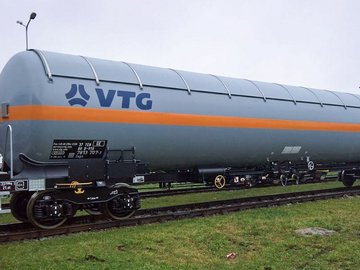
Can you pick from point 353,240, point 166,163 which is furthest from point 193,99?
point 353,240

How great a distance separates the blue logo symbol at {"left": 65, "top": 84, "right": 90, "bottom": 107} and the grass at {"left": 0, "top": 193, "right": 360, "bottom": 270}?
3106mm

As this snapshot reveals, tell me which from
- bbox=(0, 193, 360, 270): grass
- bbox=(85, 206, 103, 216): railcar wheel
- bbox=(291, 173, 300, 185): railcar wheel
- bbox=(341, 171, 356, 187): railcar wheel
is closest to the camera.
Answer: bbox=(0, 193, 360, 270): grass

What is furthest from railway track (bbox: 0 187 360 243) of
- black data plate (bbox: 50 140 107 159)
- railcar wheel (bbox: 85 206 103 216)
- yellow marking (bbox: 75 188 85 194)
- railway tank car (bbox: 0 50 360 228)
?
black data plate (bbox: 50 140 107 159)

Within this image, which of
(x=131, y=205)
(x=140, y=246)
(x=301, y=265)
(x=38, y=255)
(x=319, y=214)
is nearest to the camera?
(x=301, y=265)

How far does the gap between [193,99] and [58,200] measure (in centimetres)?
493

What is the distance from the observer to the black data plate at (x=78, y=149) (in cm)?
998

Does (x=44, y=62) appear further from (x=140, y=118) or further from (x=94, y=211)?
(x=94, y=211)

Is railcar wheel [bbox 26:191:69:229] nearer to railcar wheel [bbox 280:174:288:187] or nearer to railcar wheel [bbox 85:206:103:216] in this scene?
railcar wheel [bbox 85:206:103:216]

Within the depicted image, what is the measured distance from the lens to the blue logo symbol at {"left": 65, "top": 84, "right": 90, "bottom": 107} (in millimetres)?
9992

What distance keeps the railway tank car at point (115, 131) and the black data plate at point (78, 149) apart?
0.08ft

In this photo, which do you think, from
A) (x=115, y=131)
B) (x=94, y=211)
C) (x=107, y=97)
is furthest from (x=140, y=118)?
(x=94, y=211)

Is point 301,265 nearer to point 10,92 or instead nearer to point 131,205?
point 131,205

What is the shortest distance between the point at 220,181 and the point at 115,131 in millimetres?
4669

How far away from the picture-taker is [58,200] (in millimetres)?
9891
